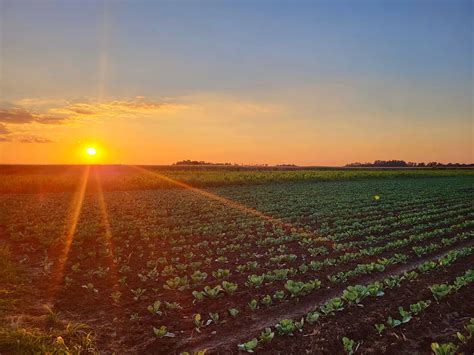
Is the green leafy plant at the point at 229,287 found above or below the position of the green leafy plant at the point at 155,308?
above

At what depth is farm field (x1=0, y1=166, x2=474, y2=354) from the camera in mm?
6281

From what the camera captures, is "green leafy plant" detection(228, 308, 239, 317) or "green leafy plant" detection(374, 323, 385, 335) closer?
"green leafy plant" detection(374, 323, 385, 335)

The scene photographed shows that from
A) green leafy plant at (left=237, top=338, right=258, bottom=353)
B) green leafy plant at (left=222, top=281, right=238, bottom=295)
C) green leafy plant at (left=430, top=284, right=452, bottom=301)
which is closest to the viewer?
green leafy plant at (left=237, top=338, right=258, bottom=353)

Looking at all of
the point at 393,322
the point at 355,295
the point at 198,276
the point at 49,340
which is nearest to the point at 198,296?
the point at 198,276

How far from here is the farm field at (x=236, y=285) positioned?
6.28 metres

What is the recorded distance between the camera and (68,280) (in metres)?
9.24

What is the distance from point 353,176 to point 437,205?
36.1m

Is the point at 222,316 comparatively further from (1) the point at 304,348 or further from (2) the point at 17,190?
(2) the point at 17,190

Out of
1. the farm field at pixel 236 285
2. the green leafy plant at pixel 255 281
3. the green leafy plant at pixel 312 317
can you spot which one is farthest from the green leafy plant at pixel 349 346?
the green leafy plant at pixel 255 281

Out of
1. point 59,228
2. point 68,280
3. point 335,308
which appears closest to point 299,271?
point 335,308

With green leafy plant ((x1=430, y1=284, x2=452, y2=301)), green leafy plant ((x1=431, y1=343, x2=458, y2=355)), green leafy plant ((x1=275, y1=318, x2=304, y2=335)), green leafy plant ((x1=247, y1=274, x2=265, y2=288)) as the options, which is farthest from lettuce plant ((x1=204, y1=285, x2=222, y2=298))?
green leafy plant ((x1=430, y1=284, x2=452, y2=301))

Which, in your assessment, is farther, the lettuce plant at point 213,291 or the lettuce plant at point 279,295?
the lettuce plant at point 213,291

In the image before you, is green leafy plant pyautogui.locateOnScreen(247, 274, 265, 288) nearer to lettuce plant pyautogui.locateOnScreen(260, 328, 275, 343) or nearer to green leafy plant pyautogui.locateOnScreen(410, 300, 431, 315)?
lettuce plant pyautogui.locateOnScreen(260, 328, 275, 343)

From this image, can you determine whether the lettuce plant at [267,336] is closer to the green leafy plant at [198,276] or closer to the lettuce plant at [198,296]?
the lettuce plant at [198,296]
